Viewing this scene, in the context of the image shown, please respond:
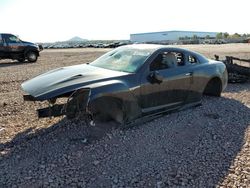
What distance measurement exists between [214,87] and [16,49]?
614 inches

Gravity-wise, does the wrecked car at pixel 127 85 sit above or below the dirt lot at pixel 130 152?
above

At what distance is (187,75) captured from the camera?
6.64 m

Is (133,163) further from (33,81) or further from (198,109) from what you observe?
(198,109)

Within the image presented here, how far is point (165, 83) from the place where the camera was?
20.2ft

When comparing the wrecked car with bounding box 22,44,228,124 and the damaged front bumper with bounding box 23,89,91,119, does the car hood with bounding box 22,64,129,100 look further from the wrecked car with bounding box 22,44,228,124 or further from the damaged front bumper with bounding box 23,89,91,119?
the damaged front bumper with bounding box 23,89,91,119

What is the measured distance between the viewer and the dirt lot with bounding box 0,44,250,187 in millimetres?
3988

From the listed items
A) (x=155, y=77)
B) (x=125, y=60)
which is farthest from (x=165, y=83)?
(x=125, y=60)

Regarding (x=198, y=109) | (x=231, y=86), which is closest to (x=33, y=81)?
(x=198, y=109)

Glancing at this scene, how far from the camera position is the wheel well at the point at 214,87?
25.6ft

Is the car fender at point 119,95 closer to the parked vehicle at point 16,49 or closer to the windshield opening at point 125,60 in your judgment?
the windshield opening at point 125,60

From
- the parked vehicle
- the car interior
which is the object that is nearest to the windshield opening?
the car interior

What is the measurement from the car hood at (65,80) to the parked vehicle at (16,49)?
50.3 ft

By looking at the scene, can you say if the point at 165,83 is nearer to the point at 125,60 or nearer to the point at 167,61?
the point at 167,61

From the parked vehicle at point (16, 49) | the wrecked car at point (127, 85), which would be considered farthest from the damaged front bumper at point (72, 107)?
the parked vehicle at point (16, 49)
